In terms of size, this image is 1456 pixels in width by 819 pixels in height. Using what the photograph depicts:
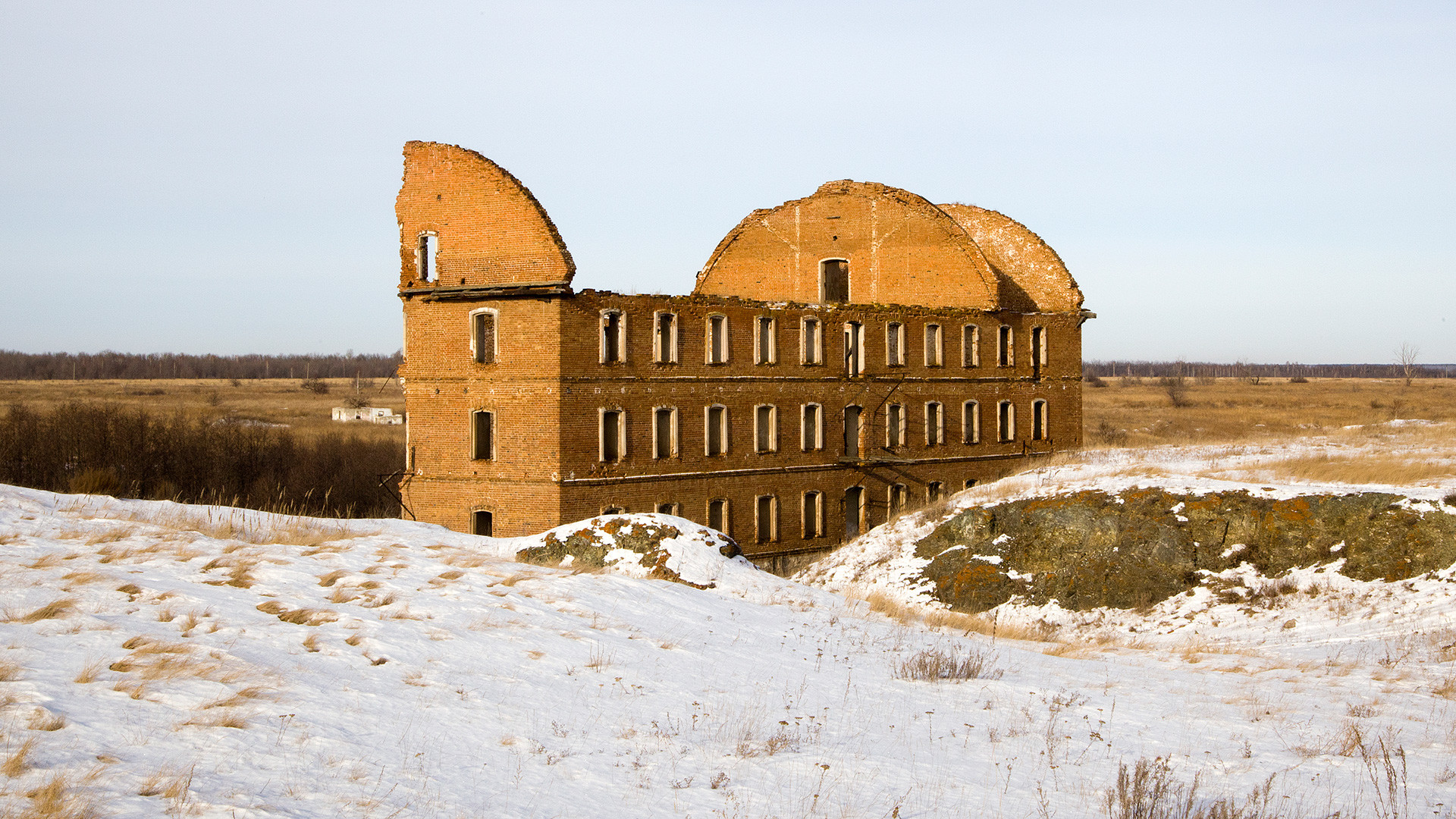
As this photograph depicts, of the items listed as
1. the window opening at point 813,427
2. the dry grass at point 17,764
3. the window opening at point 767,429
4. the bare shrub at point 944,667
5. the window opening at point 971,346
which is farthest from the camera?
the window opening at point 971,346

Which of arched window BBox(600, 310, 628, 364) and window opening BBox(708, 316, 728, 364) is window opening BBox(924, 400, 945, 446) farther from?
arched window BBox(600, 310, 628, 364)

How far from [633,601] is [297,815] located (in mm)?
6743

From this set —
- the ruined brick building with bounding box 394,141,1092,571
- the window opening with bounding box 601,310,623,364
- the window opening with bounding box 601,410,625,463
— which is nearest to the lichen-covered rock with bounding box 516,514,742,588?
the ruined brick building with bounding box 394,141,1092,571

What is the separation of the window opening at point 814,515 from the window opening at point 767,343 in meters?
4.63

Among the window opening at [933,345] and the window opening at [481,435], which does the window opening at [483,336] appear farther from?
the window opening at [933,345]

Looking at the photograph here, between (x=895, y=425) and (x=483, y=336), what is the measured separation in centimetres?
1420

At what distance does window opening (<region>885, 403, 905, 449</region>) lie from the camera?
33812 mm

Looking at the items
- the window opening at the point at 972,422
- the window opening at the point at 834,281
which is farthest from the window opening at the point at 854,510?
the window opening at the point at 834,281

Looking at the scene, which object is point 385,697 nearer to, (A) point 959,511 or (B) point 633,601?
(B) point 633,601

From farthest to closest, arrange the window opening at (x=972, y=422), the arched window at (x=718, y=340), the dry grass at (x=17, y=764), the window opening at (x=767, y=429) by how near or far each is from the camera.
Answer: the window opening at (x=972, y=422) < the window opening at (x=767, y=429) < the arched window at (x=718, y=340) < the dry grass at (x=17, y=764)

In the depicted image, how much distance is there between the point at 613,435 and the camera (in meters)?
27.9

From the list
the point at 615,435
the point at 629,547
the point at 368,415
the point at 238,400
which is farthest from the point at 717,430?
the point at 238,400

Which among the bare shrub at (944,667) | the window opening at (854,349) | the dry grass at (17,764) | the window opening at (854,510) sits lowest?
the window opening at (854,510)

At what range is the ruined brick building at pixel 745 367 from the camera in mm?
26953
